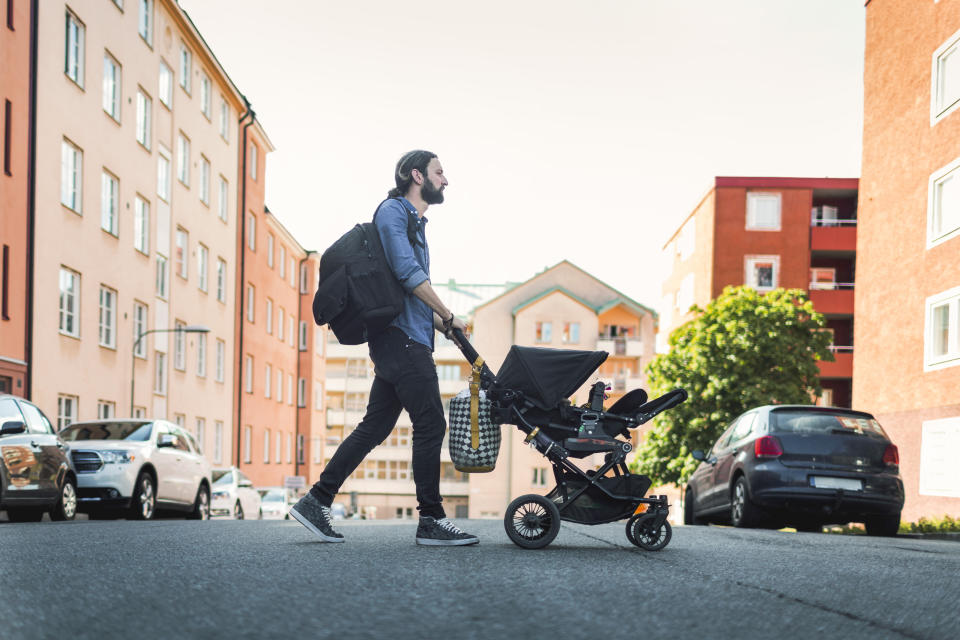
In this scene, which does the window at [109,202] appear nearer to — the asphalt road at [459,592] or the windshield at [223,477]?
the windshield at [223,477]

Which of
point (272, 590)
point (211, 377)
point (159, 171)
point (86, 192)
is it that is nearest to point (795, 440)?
point (272, 590)

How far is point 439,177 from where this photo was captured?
720 cm

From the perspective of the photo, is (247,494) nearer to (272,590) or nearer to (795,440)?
(795,440)

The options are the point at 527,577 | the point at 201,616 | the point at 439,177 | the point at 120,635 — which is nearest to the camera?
the point at 120,635

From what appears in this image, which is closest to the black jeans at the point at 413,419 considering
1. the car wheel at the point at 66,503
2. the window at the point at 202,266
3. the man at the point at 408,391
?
the man at the point at 408,391

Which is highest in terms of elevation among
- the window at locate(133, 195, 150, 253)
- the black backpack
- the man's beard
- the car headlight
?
the window at locate(133, 195, 150, 253)

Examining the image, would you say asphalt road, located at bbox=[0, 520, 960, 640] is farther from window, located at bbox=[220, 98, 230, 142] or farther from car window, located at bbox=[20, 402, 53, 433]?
window, located at bbox=[220, 98, 230, 142]

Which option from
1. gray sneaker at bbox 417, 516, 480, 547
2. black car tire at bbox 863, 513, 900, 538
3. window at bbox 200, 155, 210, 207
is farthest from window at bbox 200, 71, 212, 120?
gray sneaker at bbox 417, 516, 480, 547

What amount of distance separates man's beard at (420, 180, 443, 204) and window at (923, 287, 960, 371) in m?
20.6

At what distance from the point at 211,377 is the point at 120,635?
129 ft

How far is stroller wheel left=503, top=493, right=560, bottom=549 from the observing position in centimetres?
656

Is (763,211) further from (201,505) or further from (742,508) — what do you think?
(742,508)

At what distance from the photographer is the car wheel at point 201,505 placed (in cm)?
1992

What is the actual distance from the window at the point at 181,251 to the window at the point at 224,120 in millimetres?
7238
